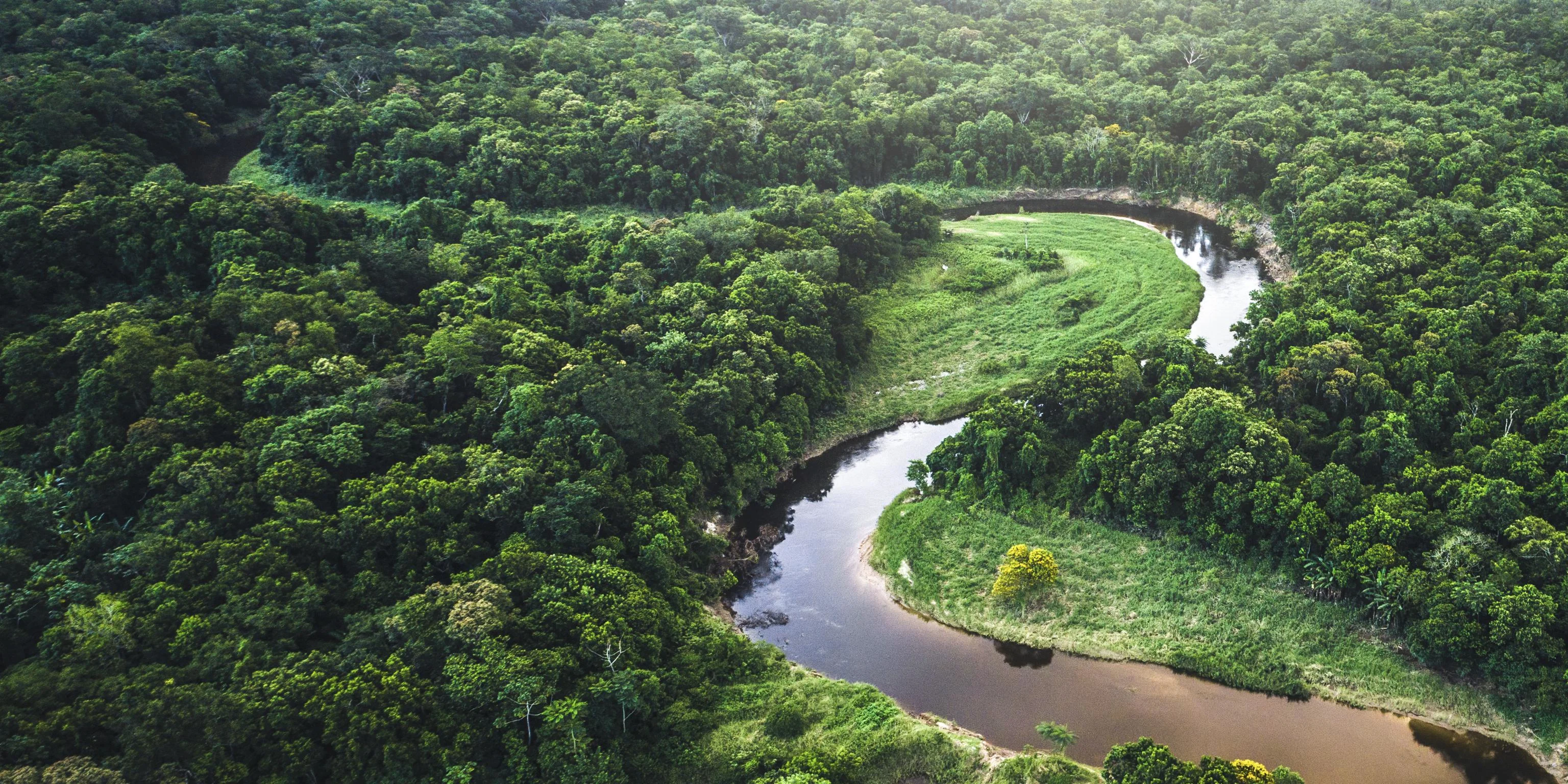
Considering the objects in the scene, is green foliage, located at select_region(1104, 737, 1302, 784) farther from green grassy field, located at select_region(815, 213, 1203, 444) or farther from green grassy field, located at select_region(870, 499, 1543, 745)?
green grassy field, located at select_region(815, 213, 1203, 444)

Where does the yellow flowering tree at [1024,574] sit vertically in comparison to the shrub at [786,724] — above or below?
above

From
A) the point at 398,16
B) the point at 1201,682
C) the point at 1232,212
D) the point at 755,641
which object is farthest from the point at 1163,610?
the point at 398,16

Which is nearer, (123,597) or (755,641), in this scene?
(123,597)

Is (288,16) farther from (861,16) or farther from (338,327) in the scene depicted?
(861,16)

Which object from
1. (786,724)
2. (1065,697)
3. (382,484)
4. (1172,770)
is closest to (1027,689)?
(1065,697)

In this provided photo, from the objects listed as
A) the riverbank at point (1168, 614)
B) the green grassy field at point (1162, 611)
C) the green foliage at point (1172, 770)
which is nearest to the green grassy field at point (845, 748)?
the green foliage at point (1172, 770)

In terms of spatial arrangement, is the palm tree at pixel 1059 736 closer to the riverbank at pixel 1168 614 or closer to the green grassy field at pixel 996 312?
the riverbank at pixel 1168 614

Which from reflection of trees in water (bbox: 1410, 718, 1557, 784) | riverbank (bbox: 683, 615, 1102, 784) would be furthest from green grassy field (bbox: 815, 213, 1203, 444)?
reflection of trees in water (bbox: 1410, 718, 1557, 784)
